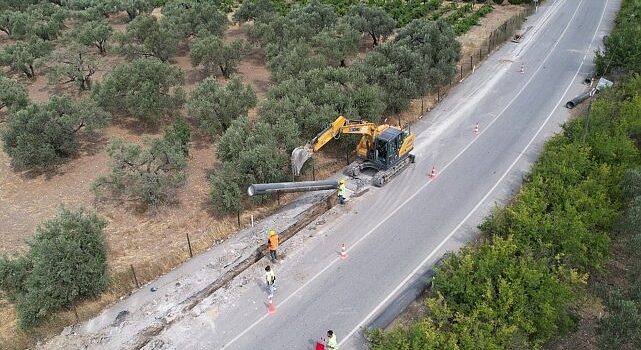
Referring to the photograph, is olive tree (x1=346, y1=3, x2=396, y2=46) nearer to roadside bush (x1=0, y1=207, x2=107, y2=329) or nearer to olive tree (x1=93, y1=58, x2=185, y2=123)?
olive tree (x1=93, y1=58, x2=185, y2=123)

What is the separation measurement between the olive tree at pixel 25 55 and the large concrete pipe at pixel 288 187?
29.4 metres

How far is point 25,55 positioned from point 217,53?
52.5ft

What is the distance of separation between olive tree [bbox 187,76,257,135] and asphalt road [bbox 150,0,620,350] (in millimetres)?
10441

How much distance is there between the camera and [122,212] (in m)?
25.2

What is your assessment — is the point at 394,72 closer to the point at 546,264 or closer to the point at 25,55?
the point at 546,264

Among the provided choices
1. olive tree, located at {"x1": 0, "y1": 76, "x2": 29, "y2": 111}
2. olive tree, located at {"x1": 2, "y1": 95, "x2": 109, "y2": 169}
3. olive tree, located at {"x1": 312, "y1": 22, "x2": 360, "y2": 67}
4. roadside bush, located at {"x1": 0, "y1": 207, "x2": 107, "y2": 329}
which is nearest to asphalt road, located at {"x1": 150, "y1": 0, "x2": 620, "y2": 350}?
roadside bush, located at {"x1": 0, "y1": 207, "x2": 107, "y2": 329}

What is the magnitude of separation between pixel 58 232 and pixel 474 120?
81.5ft

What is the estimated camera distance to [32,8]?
2189 inches

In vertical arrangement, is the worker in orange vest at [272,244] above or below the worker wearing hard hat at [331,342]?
above

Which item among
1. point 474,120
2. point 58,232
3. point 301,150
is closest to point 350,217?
point 301,150

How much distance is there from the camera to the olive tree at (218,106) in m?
30.4

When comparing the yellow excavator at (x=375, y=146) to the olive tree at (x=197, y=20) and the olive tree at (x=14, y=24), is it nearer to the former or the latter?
the olive tree at (x=197, y=20)

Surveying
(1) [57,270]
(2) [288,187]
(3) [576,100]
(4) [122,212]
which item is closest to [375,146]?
(2) [288,187]

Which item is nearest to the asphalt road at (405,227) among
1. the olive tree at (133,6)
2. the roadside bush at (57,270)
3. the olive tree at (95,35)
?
the roadside bush at (57,270)
